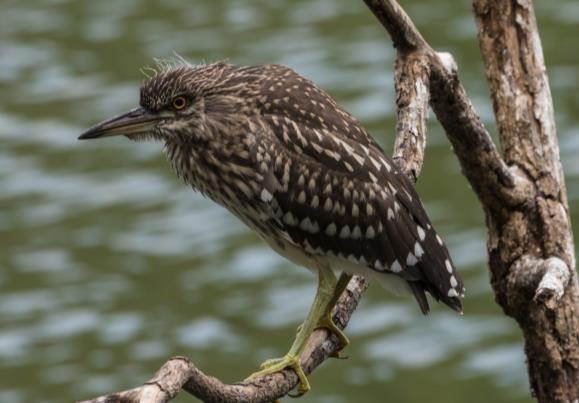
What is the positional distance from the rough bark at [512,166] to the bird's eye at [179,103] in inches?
34.7

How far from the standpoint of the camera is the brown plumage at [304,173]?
7.10 m

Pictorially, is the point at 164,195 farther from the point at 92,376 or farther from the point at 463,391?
the point at 463,391

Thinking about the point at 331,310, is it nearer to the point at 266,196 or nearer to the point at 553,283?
the point at 266,196

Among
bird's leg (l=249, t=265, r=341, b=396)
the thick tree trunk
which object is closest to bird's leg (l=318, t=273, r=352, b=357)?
bird's leg (l=249, t=265, r=341, b=396)

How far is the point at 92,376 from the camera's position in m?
12.0

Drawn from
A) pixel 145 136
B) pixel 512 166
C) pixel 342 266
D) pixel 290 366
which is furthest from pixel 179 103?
pixel 512 166

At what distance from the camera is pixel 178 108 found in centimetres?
719

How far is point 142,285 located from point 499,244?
561 centimetres

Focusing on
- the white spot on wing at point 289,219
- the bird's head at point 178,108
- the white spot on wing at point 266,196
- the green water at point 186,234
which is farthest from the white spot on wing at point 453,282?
the green water at point 186,234

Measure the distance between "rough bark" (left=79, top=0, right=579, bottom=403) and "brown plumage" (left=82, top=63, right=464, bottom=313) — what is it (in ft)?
0.80

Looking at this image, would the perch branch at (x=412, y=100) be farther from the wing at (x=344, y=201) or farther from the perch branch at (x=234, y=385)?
the perch branch at (x=234, y=385)

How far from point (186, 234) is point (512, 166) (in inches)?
228

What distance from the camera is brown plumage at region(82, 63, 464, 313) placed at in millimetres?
7102

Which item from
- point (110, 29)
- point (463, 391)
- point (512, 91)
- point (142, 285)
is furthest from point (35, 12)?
point (512, 91)
